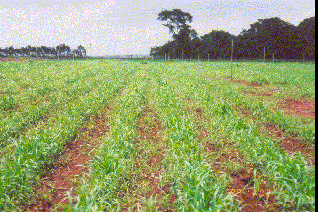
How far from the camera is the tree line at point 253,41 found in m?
63.3

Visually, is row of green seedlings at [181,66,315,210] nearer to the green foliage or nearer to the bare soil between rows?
the bare soil between rows

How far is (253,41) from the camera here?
215 feet

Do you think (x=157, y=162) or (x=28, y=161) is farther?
(x=157, y=162)

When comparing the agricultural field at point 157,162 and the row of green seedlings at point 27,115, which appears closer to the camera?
the agricultural field at point 157,162

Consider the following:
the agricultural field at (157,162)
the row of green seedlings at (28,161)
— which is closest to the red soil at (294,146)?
the agricultural field at (157,162)

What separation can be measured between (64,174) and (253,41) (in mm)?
70273

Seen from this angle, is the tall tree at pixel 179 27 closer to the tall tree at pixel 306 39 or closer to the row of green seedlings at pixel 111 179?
the tall tree at pixel 306 39

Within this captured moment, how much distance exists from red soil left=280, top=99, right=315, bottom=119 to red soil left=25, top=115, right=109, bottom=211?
678cm

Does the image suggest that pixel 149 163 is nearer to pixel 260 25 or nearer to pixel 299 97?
pixel 299 97

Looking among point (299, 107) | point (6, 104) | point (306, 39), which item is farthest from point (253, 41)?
point (6, 104)

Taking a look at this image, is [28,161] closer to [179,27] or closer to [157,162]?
[157,162]

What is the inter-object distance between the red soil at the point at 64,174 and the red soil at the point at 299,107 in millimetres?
6782

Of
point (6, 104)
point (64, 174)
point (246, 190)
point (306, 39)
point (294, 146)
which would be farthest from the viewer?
point (306, 39)

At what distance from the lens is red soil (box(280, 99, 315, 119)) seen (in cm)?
816
